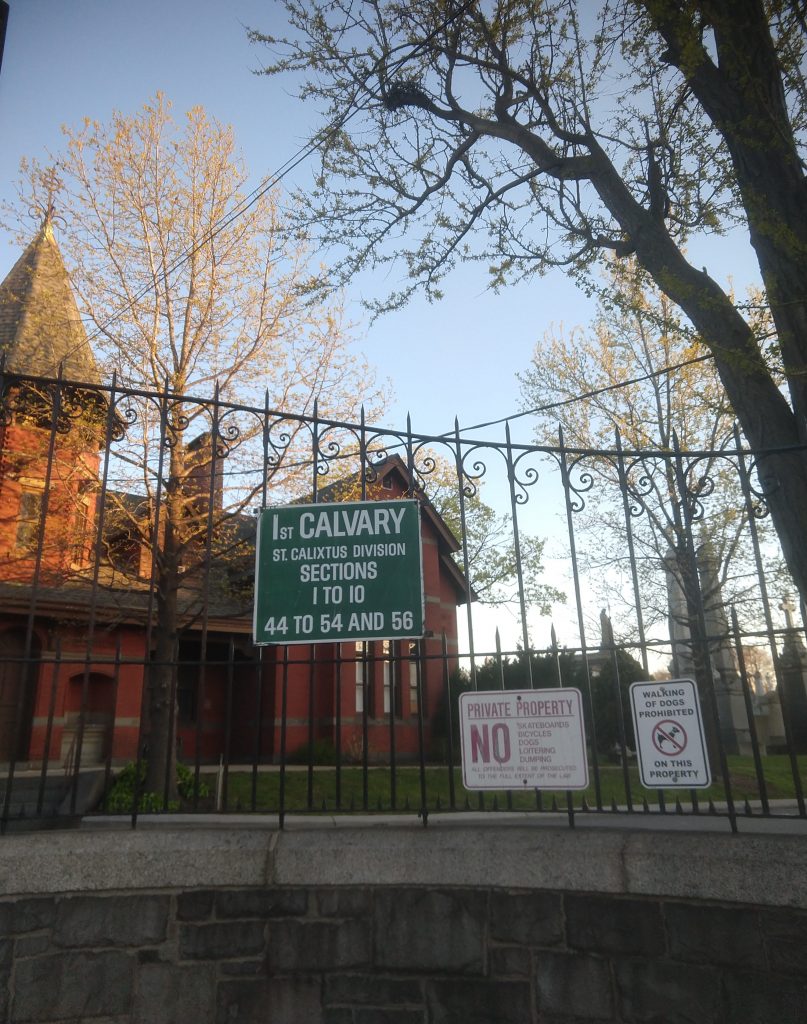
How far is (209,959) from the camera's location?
388cm

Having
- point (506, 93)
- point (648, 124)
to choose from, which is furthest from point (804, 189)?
point (506, 93)

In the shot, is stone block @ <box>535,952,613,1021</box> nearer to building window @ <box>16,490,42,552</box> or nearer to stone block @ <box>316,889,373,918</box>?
stone block @ <box>316,889,373,918</box>

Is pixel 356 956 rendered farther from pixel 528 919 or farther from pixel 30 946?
pixel 30 946

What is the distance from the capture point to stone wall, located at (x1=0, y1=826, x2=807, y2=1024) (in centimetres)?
361

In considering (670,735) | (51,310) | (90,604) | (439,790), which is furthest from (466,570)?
(51,310)

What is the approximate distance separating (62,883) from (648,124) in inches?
288

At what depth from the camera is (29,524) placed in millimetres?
13016

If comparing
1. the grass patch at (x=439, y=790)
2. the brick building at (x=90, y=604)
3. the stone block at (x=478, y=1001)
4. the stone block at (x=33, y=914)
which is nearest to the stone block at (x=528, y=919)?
the stone block at (x=478, y=1001)

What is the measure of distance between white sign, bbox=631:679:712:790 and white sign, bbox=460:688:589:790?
0.32 m

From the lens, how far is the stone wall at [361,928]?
3.61m

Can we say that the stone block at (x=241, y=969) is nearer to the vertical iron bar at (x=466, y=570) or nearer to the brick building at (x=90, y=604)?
the brick building at (x=90, y=604)

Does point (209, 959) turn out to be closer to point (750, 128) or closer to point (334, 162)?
point (750, 128)

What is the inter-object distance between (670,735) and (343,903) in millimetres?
1926

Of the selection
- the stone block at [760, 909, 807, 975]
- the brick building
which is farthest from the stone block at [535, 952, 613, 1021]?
the brick building
